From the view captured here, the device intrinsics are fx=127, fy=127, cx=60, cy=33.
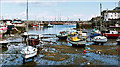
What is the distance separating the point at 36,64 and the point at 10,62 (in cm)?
393

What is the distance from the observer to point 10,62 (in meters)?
17.9

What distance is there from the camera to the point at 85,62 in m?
17.7

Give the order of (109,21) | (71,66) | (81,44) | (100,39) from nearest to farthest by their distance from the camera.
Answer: (71,66), (81,44), (100,39), (109,21)

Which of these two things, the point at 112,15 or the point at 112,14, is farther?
the point at 112,15

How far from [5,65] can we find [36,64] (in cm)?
405

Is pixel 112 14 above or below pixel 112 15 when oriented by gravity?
above

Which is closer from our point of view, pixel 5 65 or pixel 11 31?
pixel 5 65

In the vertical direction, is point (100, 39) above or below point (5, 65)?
above

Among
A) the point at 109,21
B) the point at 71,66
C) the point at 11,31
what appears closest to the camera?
the point at 71,66

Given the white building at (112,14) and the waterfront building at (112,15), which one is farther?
the white building at (112,14)

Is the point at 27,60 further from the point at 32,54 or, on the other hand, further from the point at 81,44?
the point at 81,44

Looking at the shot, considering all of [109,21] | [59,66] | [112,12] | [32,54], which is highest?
[112,12]

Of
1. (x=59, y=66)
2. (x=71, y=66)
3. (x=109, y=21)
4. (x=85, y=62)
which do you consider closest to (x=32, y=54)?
(x=59, y=66)

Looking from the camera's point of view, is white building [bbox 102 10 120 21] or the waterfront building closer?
the waterfront building
